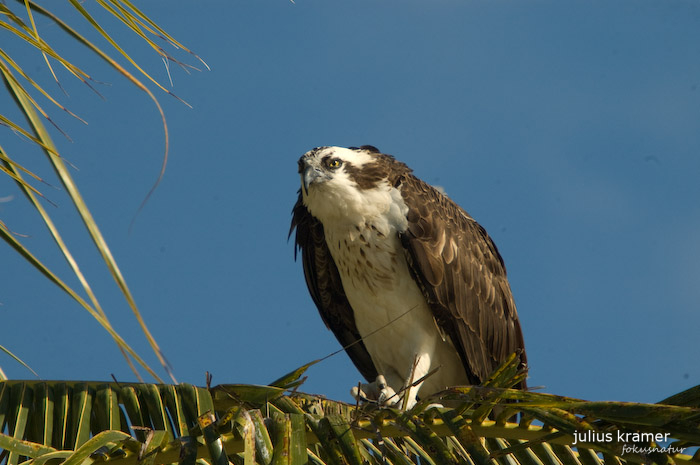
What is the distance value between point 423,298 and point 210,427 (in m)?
3.15

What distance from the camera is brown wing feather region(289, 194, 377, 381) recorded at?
6.14 m

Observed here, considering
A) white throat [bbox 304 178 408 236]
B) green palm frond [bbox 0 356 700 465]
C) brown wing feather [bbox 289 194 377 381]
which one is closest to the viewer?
green palm frond [bbox 0 356 700 465]

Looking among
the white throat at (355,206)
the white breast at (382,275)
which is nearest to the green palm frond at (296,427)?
the white breast at (382,275)

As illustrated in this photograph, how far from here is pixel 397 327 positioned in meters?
5.87

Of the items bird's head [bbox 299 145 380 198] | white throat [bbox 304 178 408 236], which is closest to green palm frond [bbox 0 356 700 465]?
white throat [bbox 304 178 408 236]

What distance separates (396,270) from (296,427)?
2.98m

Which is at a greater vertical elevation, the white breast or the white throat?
the white throat

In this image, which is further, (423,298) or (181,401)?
(423,298)

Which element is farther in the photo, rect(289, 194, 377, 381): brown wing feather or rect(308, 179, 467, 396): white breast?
rect(289, 194, 377, 381): brown wing feather

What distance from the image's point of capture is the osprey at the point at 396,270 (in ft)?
18.8

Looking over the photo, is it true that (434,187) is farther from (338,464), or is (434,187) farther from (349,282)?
(338,464)

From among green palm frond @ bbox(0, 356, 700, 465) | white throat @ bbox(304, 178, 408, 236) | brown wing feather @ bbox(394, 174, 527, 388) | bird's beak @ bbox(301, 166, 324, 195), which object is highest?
bird's beak @ bbox(301, 166, 324, 195)

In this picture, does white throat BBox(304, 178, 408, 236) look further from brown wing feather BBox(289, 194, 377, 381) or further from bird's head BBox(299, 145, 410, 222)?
brown wing feather BBox(289, 194, 377, 381)

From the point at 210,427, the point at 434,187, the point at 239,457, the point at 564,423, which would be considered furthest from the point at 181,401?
the point at 434,187
